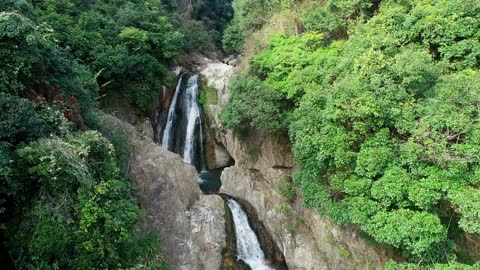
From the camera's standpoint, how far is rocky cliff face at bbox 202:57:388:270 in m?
12.6

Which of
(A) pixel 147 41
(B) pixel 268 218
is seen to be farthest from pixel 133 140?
(A) pixel 147 41

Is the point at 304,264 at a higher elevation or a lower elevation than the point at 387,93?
lower

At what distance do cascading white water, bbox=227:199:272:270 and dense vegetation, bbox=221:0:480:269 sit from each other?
160 inches

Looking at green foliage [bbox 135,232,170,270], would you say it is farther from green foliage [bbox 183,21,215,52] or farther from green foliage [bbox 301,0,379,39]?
green foliage [bbox 183,21,215,52]

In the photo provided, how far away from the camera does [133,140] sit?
14.3 metres

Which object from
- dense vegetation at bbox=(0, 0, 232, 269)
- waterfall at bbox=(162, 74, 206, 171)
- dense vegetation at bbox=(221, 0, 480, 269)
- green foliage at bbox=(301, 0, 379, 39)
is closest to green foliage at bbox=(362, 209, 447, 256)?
dense vegetation at bbox=(221, 0, 480, 269)

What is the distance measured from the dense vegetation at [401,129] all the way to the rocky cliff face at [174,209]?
4515 millimetres

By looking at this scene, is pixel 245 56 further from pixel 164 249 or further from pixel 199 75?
pixel 164 249

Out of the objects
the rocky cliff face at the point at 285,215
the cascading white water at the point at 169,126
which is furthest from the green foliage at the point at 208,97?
the rocky cliff face at the point at 285,215

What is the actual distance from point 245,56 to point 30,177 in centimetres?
1473

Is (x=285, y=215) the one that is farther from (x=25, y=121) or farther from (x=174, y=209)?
(x=25, y=121)

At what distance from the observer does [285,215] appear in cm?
1534

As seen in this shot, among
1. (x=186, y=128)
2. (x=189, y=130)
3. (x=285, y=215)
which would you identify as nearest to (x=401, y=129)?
(x=285, y=215)

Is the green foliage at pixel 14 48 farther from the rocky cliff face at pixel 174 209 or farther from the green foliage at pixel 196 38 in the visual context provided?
the green foliage at pixel 196 38
